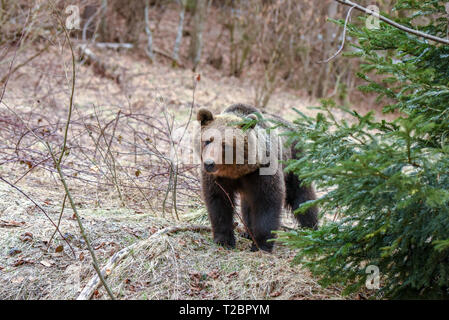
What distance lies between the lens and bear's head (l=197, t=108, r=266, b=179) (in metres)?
4.52

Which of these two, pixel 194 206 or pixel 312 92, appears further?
pixel 312 92

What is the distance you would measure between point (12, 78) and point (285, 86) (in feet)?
40.1

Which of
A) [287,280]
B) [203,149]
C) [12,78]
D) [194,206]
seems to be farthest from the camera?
[12,78]

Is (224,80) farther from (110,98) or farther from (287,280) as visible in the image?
(287,280)

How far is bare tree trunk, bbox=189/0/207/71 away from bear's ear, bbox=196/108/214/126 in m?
15.1

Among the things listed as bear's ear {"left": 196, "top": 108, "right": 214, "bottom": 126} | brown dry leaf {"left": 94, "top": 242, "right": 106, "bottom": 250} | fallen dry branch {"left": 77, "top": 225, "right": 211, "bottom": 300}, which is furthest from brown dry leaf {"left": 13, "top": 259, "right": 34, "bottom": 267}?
bear's ear {"left": 196, "top": 108, "right": 214, "bottom": 126}

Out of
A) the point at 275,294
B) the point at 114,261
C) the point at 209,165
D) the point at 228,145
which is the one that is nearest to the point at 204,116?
the point at 228,145

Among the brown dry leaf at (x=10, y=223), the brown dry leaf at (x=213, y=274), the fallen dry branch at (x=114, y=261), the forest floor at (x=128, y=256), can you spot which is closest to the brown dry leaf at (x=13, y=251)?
the forest floor at (x=128, y=256)

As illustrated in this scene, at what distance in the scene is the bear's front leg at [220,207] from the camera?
489cm

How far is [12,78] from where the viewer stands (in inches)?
467

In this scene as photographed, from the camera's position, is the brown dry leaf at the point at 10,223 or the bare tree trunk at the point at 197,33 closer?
the brown dry leaf at the point at 10,223

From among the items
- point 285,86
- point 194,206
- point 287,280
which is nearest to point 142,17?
point 285,86

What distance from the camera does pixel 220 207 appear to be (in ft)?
16.3

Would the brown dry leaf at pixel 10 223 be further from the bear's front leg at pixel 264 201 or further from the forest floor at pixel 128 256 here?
the bear's front leg at pixel 264 201
